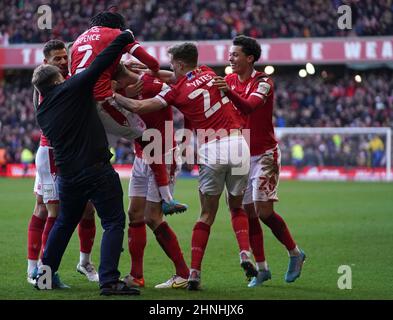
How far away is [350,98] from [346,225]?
1998 cm

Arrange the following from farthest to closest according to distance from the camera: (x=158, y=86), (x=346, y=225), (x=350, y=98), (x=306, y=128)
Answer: (x=350, y=98) < (x=306, y=128) < (x=346, y=225) < (x=158, y=86)

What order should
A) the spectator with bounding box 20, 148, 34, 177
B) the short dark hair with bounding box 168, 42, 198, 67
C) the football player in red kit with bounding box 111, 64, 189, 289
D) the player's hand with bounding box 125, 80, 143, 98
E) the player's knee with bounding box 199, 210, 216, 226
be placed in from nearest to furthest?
the short dark hair with bounding box 168, 42, 198, 67 < the player's knee with bounding box 199, 210, 216, 226 < the player's hand with bounding box 125, 80, 143, 98 < the football player in red kit with bounding box 111, 64, 189, 289 < the spectator with bounding box 20, 148, 34, 177

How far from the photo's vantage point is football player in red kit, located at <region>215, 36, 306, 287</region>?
326 inches

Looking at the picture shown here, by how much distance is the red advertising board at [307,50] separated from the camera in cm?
3288

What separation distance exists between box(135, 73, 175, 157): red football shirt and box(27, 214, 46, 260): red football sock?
1256mm

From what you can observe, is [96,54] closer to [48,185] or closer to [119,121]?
[119,121]

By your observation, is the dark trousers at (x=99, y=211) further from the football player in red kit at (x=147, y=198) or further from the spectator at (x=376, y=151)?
the spectator at (x=376, y=151)

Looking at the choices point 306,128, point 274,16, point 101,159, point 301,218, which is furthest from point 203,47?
point 101,159

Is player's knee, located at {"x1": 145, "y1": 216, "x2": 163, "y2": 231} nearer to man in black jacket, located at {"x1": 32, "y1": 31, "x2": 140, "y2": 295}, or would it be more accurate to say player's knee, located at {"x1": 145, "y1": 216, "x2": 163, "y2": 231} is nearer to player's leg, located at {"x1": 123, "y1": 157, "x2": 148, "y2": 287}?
player's leg, located at {"x1": 123, "y1": 157, "x2": 148, "y2": 287}

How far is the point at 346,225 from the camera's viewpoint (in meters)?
14.4

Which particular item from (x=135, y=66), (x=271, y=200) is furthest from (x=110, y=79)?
(x=271, y=200)

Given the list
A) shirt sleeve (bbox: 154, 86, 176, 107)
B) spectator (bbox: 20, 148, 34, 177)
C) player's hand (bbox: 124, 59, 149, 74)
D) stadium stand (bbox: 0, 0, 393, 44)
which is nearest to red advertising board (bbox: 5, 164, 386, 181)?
spectator (bbox: 20, 148, 34, 177)

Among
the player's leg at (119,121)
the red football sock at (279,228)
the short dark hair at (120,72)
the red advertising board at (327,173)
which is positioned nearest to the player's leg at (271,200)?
the red football sock at (279,228)
